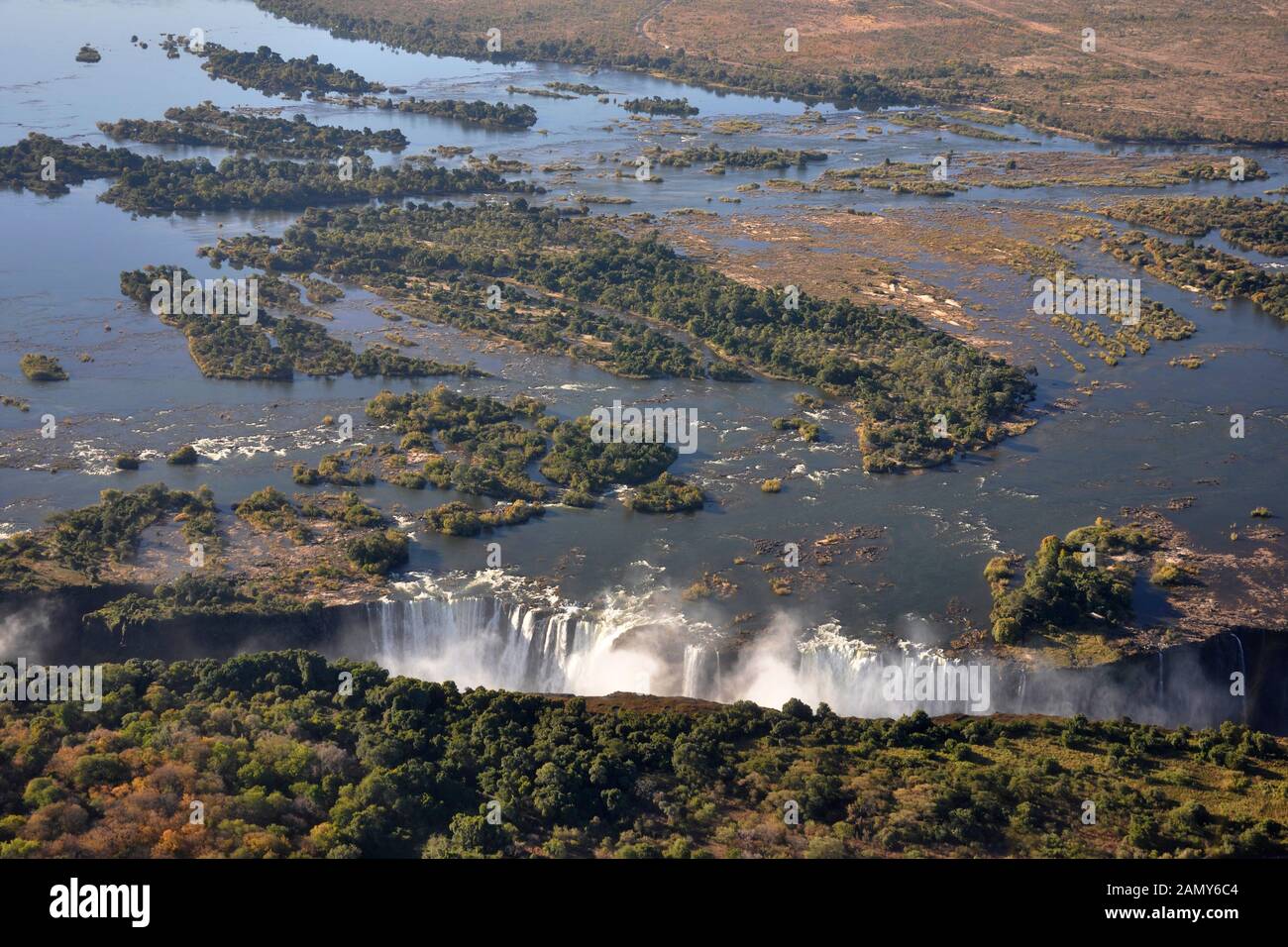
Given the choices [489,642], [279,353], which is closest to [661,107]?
[279,353]

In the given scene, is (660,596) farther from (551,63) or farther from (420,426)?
(551,63)

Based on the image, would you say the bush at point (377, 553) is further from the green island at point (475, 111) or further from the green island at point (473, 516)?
the green island at point (475, 111)

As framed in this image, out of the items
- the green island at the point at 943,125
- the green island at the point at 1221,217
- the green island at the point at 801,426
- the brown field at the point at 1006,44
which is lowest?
the green island at the point at 801,426

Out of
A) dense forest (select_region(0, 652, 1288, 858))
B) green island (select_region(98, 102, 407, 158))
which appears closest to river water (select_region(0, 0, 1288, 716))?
dense forest (select_region(0, 652, 1288, 858))

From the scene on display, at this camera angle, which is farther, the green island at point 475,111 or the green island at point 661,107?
the green island at point 661,107

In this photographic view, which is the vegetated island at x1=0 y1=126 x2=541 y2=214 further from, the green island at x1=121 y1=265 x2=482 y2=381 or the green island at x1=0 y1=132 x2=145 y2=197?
the green island at x1=121 y1=265 x2=482 y2=381

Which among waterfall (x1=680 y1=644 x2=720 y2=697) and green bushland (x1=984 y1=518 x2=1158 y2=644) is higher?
green bushland (x1=984 y1=518 x2=1158 y2=644)

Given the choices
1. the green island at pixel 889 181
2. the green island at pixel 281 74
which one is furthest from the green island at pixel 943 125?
the green island at pixel 281 74
